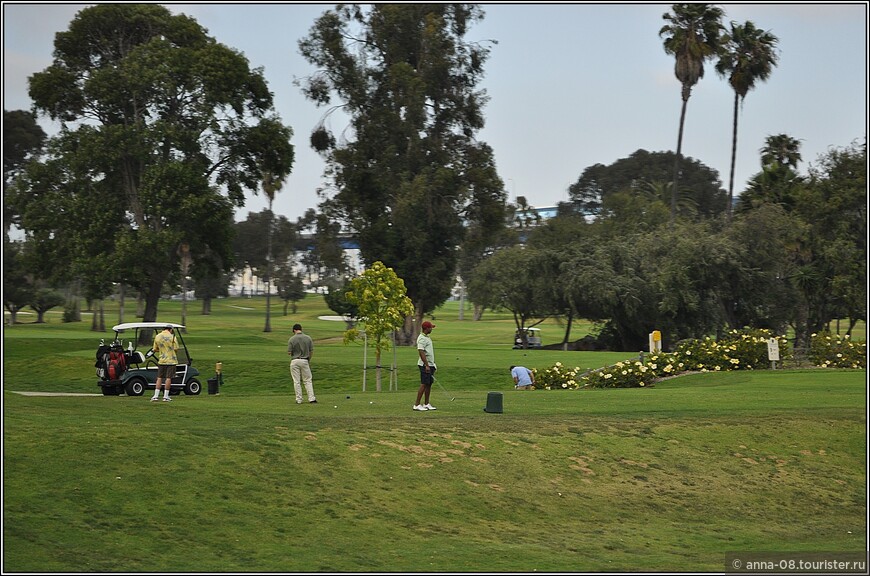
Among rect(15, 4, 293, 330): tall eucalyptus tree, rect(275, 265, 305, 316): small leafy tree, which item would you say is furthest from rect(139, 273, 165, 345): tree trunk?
rect(275, 265, 305, 316): small leafy tree

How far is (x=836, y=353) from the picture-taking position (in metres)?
37.8

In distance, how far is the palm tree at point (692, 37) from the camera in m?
71.4

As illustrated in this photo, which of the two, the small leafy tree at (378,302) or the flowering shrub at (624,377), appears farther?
the flowering shrub at (624,377)

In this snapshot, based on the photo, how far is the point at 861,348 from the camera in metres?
38.0

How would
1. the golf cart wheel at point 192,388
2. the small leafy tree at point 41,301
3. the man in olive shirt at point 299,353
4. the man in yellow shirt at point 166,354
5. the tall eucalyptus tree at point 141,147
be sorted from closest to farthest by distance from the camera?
the man in olive shirt at point 299,353, the man in yellow shirt at point 166,354, the golf cart wheel at point 192,388, the tall eucalyptus tree at point 141,147, the small leafy tree at point 41,301

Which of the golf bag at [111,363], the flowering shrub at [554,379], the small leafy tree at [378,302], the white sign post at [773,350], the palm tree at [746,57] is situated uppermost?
the palm tree at [746,57]

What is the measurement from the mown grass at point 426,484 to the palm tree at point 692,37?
49.3 m

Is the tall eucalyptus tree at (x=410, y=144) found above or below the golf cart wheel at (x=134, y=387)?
above

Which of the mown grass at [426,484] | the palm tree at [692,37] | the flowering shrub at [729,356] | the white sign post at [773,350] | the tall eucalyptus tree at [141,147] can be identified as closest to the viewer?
the mown grass at [426,484]

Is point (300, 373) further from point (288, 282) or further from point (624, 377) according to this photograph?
point (288, 282)

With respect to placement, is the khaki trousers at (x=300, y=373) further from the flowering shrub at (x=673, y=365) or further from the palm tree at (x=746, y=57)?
the palm tree at (x=746, y=57)

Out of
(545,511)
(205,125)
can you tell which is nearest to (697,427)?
(545,511)

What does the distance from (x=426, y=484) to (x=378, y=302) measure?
1555 cm

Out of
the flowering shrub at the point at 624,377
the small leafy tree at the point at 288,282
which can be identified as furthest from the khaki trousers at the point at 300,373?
the small leafy tree at the point at 288,282
